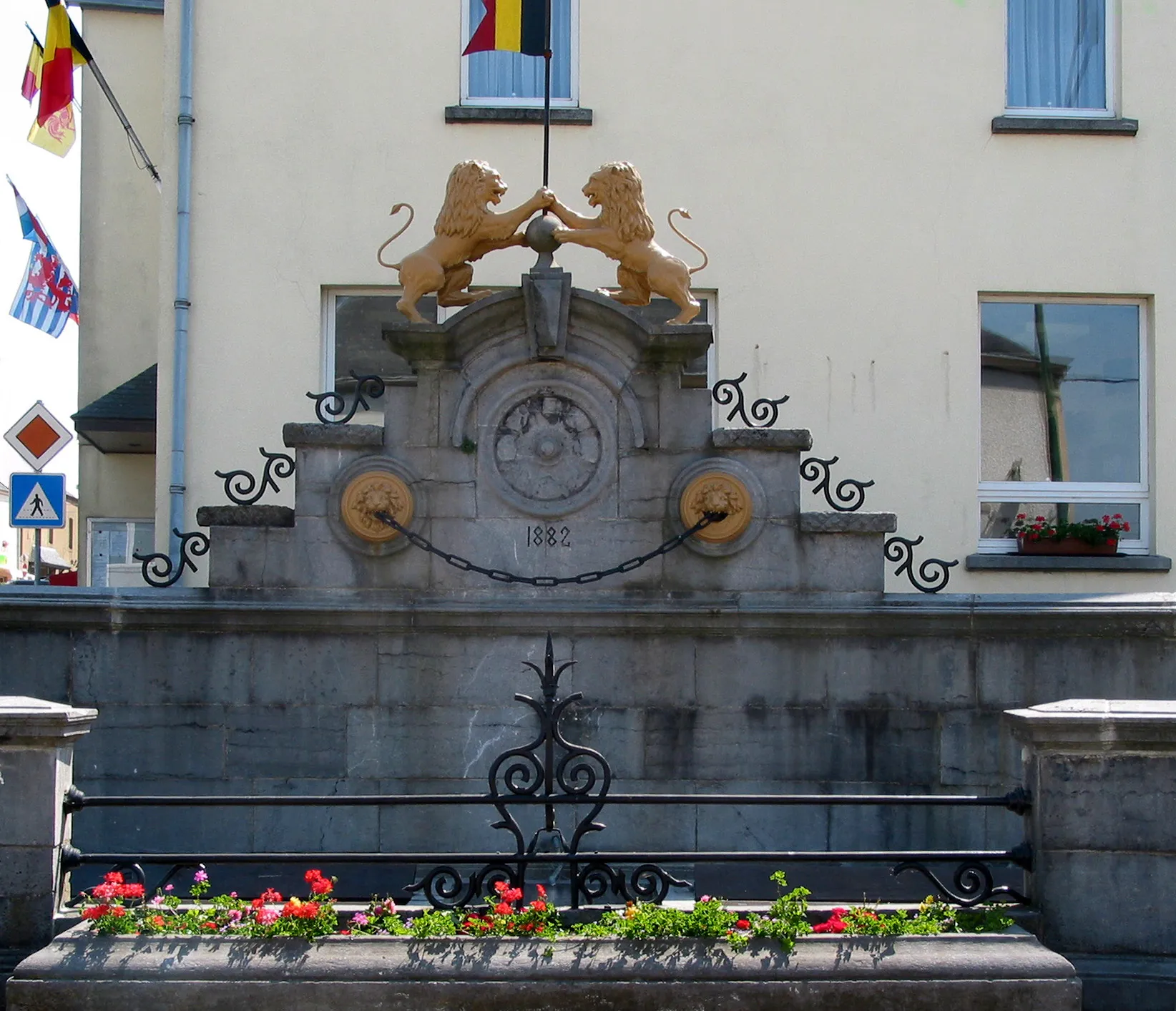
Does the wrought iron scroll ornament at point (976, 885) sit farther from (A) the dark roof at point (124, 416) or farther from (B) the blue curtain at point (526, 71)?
(A) the dark roof at point (124, 416)

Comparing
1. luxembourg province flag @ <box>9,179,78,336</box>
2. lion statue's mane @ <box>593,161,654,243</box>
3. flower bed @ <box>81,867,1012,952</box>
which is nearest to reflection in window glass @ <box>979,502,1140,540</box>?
lion statue's mane @ <box>593,161,654,243</box>

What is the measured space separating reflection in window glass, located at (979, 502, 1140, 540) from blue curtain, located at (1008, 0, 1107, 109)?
3665 mm

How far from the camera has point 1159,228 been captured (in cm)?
1170

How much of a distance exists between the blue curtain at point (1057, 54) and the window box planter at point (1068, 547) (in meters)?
Result: 4.04

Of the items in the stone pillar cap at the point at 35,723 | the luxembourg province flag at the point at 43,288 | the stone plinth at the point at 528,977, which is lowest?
the stone plinth at the point at 528,977

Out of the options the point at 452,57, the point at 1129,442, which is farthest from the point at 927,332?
the point at 452,57

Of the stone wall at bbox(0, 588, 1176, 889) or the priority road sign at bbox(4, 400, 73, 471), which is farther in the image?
the priority road sign at bbox(4, 400, 73, 471)

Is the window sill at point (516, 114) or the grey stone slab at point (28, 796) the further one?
the window sill at point (516, 114)

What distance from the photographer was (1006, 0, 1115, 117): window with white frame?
12.0m

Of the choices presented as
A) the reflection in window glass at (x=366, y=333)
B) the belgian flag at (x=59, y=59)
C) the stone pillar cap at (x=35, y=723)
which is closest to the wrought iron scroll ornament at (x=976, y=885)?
the stone pillar cap at (x=35, y=723)

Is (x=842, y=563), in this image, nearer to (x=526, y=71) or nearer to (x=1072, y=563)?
(x=1072, y=563)

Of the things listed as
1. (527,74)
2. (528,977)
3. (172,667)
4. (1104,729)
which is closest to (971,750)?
(1104,729)

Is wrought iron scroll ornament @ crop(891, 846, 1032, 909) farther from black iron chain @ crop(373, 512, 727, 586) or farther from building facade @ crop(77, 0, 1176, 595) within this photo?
building facade @ crop(77, 0, 1176, 595)

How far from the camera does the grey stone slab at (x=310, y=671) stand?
8.12m
